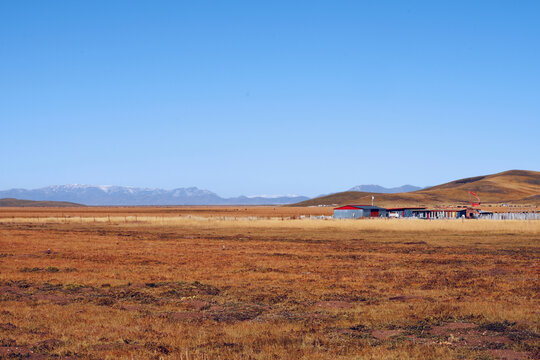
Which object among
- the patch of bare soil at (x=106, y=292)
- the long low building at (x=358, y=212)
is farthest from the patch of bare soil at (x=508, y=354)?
the long low building at (x=358, y=212)

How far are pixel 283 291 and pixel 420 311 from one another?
19.2 ft

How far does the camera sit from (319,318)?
602 inches

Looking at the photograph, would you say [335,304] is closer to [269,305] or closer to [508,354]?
[269,305]

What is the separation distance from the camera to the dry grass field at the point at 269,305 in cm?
1201

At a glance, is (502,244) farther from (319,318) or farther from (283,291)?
(319,318)

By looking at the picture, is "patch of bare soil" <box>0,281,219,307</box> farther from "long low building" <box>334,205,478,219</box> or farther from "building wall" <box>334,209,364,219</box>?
"long low building" <box>334,205,478,219</box>

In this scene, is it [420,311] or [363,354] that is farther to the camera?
[420,311]

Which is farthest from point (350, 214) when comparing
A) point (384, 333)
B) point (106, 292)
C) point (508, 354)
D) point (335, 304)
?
point (508, 354)

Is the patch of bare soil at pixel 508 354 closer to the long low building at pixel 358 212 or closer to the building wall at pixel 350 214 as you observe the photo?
the long low building at pixel 358 212

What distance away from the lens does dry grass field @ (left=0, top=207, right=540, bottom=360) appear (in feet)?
39.4

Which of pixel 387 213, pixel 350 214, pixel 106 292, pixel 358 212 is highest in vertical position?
pixel 358 212

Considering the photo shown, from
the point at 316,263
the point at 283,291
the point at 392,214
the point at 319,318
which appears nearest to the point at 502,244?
the point at 316,263

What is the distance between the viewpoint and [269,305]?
17.4m

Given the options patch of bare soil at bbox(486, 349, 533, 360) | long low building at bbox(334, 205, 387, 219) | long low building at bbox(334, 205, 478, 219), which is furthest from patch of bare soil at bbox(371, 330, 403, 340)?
long low building at bbox(334, 205, 387, 219)
